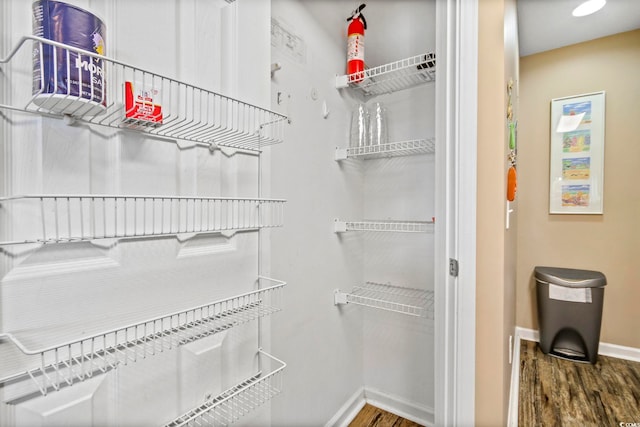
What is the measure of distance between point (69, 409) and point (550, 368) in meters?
2.85

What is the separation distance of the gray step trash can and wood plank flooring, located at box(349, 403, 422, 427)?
1.48 m

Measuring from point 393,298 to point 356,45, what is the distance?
4.42 ft

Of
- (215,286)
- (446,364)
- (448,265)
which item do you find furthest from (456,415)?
(215,286)

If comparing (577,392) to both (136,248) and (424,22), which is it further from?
(136,248)

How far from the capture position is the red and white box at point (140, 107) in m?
0.62

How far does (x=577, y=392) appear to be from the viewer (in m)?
1.95

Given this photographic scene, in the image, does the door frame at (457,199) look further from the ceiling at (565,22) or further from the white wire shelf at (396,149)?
the ceiling at (565,22)

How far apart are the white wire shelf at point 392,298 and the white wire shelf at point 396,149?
0.74 m

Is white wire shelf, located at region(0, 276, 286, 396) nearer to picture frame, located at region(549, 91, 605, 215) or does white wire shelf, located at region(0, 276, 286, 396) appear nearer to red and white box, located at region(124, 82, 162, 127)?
red and white box, located at region(124, 82, 162, 127)

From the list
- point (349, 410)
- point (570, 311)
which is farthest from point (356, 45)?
point (570, 311)

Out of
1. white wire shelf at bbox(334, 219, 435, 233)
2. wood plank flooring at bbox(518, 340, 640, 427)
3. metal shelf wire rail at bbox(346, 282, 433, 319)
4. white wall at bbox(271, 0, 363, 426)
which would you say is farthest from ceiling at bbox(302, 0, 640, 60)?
wood plank flooring at bbox(518, 340, 640, 427)

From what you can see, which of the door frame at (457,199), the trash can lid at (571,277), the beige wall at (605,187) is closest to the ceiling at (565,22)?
the beige wall at (605,187)

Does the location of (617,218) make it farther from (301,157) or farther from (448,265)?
(301,157)

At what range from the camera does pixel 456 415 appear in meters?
1.16
